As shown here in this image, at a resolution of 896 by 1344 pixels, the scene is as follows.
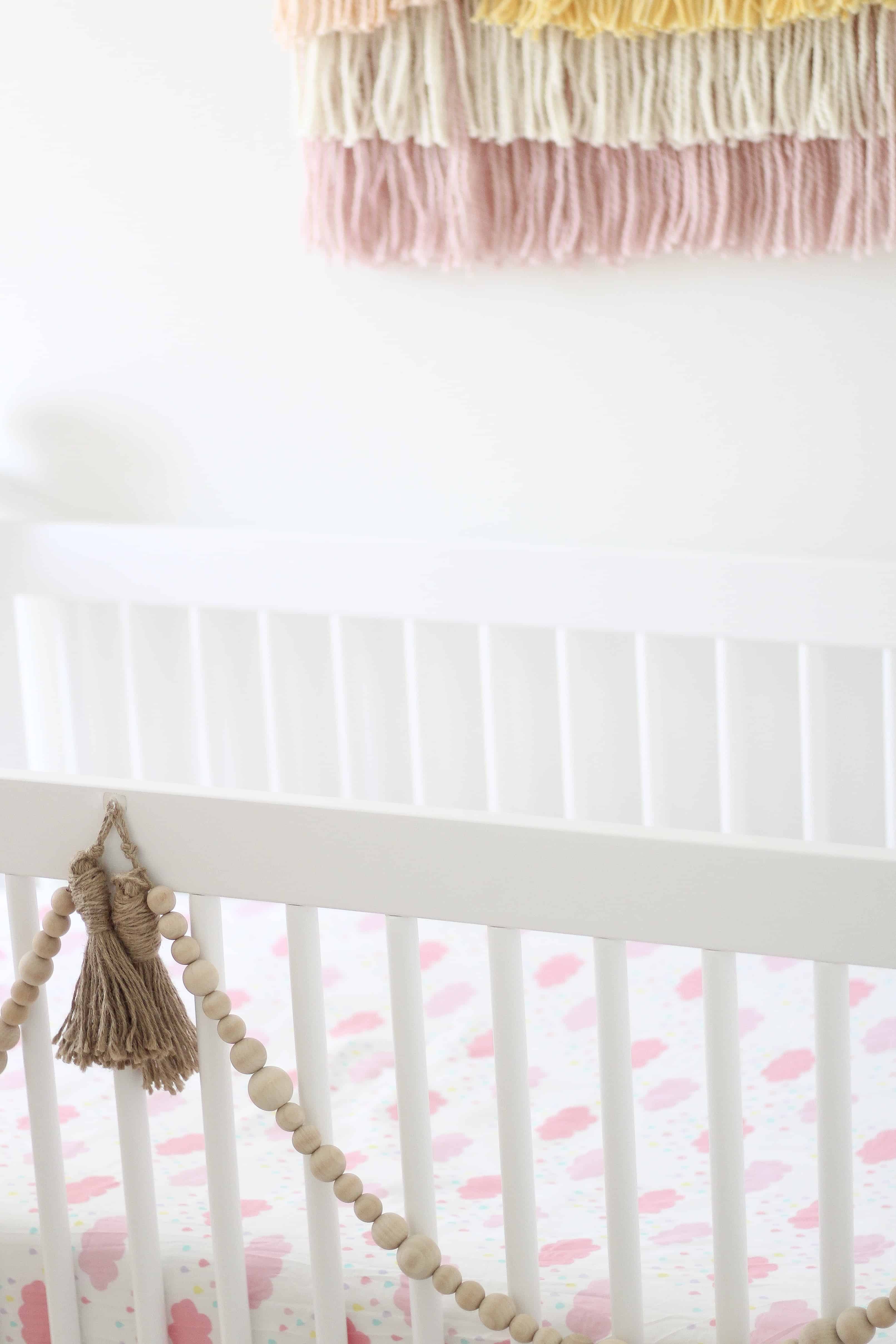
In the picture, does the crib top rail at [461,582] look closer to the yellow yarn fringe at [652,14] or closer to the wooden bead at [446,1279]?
the yellow yarn fringe at [652,14]

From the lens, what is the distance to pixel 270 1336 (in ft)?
3.18

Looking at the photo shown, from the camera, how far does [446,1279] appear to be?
887mm

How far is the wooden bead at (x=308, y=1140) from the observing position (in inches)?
34.9

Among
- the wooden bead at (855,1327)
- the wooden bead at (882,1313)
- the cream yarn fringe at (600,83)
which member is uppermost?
the cream yarn fringe at (600,83)

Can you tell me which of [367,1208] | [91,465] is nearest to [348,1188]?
[367,1208]

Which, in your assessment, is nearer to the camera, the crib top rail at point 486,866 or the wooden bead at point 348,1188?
the crib top rail at point 486,866

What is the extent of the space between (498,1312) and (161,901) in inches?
11.8

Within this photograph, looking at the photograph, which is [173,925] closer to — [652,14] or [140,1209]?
[140,1209]

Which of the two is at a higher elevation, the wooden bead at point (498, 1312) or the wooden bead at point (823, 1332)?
the wooden bead at point (823, 1332)

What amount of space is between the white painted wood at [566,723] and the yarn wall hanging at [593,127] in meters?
0.36

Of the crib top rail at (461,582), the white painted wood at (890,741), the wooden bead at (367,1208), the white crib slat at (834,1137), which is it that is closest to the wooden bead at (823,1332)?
the white crib slat at (834,1137)

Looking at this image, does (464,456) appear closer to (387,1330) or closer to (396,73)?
(396,73)

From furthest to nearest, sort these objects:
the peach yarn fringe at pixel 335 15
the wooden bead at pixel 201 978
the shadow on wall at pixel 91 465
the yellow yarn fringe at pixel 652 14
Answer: the shadow on wall at pixel 91 465 < the peach yarn fringe at pixel 335 15 < the yellow yarn fringe at pixel 652 14 < the wooden bead at pixel 201 978

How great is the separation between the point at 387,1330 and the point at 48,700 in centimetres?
90
